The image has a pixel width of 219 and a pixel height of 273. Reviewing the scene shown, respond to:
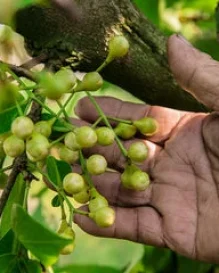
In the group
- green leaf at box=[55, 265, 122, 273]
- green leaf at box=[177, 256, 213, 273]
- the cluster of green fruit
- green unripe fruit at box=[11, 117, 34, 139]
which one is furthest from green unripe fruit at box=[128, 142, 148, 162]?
green leaf at box=[177, 256, 213, 273]

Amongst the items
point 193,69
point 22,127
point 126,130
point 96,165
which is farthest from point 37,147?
point 193,69

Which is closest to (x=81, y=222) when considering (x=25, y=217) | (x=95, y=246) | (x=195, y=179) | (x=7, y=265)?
(x=195, y=179)

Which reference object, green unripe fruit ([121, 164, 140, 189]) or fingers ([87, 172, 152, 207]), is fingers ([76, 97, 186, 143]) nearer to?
fingers ([87, 172, 152, 207])

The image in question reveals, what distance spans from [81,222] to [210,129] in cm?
27

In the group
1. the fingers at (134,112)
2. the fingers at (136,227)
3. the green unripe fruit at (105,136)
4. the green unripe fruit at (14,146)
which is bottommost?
the fingers at (136,227)

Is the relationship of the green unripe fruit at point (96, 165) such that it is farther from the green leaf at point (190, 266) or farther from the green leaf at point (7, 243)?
the green leaf at point (190, 266)

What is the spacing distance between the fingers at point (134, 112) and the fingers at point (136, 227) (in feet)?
0.45

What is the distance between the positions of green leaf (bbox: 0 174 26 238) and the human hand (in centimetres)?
24

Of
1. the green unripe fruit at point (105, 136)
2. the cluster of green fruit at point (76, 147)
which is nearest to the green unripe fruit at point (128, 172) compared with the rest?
the cluster of green fruit at point (76, 147)

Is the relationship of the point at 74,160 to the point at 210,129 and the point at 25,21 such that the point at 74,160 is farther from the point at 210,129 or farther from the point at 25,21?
the point at 210,129

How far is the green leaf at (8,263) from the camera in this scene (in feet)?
2.66

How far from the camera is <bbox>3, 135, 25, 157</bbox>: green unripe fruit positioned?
2.56ft

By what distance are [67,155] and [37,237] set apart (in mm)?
217

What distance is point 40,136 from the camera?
79cm
